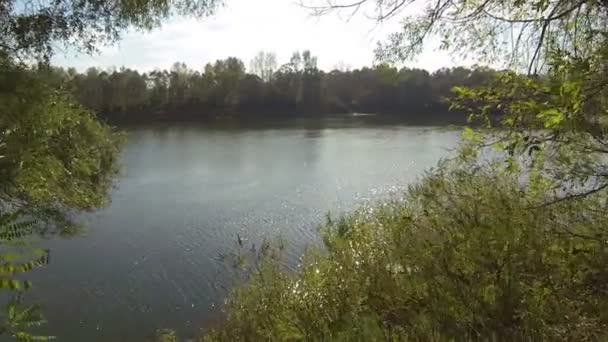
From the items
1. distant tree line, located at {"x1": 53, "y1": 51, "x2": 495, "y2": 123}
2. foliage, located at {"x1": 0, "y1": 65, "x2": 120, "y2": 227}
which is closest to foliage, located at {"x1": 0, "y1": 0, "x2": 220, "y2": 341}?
foliage, located at {"x1": 0, "y1": 65, "x2": 120, "y2": 227}

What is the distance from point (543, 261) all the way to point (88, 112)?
728 cm

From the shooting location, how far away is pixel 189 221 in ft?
36.9

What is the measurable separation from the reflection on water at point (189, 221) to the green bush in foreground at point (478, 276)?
0.52 m

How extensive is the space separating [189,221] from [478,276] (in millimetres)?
9272

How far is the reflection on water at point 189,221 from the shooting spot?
7008mm

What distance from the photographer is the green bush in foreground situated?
2418 mm

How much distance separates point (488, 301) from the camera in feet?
8.74

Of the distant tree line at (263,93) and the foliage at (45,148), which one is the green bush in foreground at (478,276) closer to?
the foliage at (45,148)

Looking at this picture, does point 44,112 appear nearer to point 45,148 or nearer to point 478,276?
point 45,148

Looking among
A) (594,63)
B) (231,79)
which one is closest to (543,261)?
(594,63)

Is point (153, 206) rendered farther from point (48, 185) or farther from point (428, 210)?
point (428, 210)

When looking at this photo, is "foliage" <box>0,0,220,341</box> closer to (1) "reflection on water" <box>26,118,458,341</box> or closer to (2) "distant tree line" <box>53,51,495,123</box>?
(1) "reflection on water" <box>26,118,458,341</box>

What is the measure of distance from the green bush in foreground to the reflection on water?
1.70 feet

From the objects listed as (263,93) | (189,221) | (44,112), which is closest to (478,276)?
(44,112)
